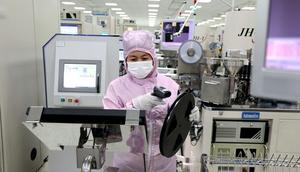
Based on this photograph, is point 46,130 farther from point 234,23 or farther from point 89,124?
point 234,23

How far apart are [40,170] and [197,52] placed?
1.51m

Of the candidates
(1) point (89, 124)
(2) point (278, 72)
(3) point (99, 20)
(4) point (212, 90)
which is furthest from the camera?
(3) point (99, 20)

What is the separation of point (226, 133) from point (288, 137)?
0.40 m

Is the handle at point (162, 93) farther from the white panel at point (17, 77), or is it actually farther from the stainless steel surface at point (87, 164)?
the white panel at point (17, 77)

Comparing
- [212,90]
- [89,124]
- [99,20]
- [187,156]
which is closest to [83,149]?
[89,124]

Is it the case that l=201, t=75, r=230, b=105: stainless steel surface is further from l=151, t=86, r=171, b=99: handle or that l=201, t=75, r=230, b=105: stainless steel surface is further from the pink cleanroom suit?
l=151, t=86, r=171, b=99: handle

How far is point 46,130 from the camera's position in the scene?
794mm

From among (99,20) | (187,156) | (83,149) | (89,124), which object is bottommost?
(187,156)

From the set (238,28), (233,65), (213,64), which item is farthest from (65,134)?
(238,28)

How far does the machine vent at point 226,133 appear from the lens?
5.70ft

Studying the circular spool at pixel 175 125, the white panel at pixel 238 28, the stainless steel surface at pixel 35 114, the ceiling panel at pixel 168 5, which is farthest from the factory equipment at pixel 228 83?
the ceiling panel at pixel 168 5

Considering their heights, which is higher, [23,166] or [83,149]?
[83,149]

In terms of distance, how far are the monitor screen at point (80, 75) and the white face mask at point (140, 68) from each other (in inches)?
21.1

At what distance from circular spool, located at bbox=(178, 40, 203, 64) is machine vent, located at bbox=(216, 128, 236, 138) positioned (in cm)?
76
